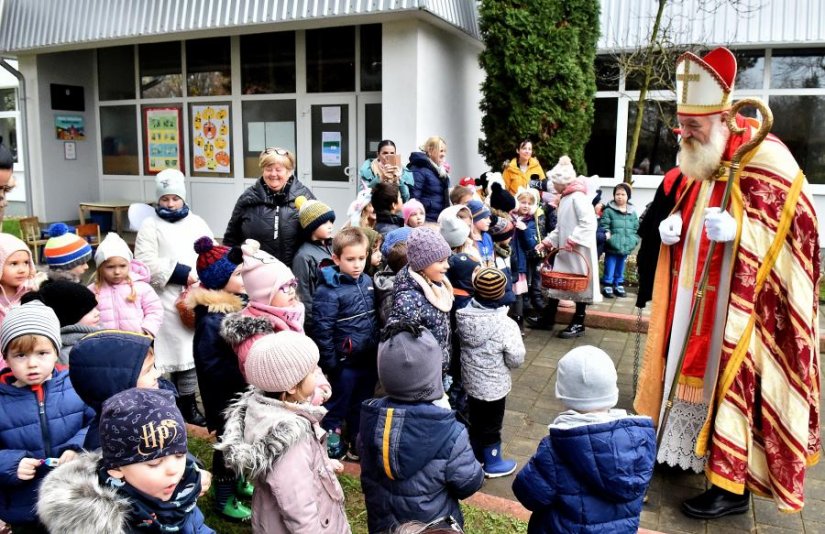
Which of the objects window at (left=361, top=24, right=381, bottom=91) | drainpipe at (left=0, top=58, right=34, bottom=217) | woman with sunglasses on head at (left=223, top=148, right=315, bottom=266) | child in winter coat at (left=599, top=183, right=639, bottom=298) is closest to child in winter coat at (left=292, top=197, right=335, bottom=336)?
woman with sunglasses on head at (left=223, top=148, right=315, bottom=266)

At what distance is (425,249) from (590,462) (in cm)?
170

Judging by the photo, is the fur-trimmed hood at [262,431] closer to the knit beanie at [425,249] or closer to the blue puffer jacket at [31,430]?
the blue puffer jacket at [31,430]

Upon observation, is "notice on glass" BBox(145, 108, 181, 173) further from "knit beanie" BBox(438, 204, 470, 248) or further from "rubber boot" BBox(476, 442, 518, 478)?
"rubber boot" BBox(476, 442, 518, 478)

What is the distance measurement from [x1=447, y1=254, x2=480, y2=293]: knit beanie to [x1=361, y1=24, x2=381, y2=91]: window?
272 inches

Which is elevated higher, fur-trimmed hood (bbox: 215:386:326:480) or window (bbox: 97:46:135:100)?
window (bbox: 97:46:135:100)

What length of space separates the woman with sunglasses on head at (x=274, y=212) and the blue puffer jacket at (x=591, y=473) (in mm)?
2752

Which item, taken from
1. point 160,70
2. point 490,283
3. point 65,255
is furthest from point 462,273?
point 160,70

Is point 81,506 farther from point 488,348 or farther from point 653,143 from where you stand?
point 653,143

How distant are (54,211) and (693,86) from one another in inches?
484

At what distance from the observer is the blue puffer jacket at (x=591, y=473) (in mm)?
2434

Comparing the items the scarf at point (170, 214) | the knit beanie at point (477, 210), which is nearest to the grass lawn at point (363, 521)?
the scarf at point (170, 214)

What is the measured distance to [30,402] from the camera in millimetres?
2727

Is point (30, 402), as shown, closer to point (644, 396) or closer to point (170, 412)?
point (170, 412)

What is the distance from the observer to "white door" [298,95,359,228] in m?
10.9
